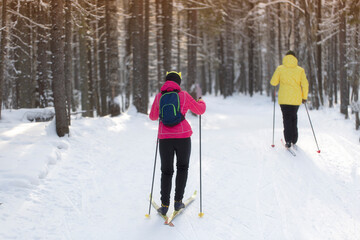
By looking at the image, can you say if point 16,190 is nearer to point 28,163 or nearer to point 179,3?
point 28,163

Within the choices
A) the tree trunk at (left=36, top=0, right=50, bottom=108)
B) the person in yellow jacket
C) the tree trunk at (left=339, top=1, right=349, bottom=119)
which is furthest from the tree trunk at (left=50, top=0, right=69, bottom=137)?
the tree trunk at (left=339, top=1, right=349, bottom=119)

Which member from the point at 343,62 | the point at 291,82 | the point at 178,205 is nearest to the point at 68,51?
the point at 291,82

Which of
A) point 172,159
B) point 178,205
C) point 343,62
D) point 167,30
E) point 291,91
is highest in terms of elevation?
point 167,30

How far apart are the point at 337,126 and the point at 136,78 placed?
8.23 m

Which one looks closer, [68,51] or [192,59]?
[68,51]

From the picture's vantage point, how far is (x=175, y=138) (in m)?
4.32

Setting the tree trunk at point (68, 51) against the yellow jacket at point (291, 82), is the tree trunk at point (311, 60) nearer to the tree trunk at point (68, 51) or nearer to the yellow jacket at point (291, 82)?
the yellow jacket at point (291, 82)

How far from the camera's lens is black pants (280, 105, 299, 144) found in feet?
25.5

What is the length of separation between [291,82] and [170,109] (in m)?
4.70

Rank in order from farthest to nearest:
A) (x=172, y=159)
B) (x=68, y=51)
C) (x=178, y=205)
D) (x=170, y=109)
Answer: (x=68, y=51) < (x=178, y=205) < (x=172, y=159) < (x=170, y=109)

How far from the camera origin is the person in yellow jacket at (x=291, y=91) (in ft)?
25.5

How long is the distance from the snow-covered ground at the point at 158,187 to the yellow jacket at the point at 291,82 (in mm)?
1327

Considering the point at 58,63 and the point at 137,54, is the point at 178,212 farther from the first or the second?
the point at 137,54

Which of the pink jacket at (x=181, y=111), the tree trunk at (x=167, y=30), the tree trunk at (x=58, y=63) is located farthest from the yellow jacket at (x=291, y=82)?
the tree trunk at (x=167, y=30)
